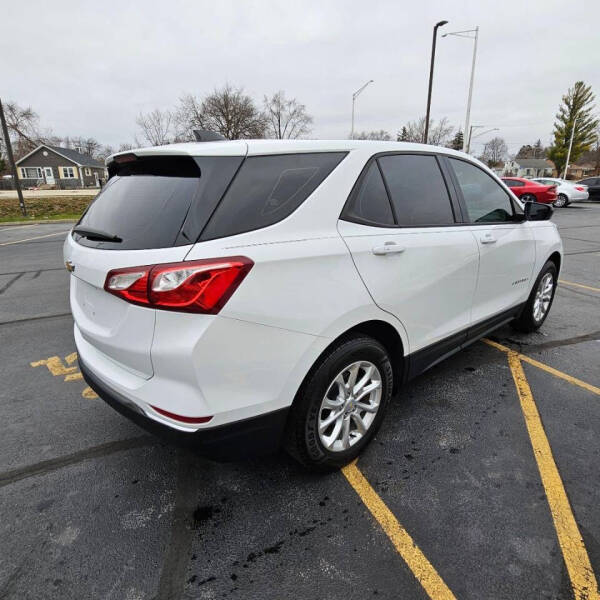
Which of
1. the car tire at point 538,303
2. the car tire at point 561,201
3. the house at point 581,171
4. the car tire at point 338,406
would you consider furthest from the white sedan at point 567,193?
the house at point 581,171

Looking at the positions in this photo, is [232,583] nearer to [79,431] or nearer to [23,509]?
[23,509]

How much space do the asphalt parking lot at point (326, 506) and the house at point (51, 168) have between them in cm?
6627

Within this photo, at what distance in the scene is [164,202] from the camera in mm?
1818

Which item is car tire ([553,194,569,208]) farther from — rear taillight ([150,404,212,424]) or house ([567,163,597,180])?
house ([567,163,597,180])

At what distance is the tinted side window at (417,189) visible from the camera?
93.5 inches

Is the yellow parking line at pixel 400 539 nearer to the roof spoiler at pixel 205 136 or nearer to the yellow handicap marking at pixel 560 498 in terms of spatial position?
the yellow handicap marking at pixel 560 498

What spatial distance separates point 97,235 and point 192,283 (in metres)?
0.77

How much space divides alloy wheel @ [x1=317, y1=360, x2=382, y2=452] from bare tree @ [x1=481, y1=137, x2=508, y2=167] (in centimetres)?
9987

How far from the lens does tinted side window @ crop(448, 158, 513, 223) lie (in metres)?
3.00

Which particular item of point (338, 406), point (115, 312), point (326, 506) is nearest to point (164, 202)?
point (115, 312)

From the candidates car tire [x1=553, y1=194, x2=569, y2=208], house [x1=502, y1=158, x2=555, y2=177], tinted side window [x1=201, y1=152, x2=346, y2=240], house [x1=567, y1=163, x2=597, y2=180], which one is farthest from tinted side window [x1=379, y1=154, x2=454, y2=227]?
house [x1=502, y1=158, x2=555, y2=177]

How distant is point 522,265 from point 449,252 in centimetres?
141

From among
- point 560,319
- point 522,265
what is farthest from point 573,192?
point 522,265

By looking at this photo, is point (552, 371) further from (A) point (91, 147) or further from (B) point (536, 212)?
(A) point (91, 147)
